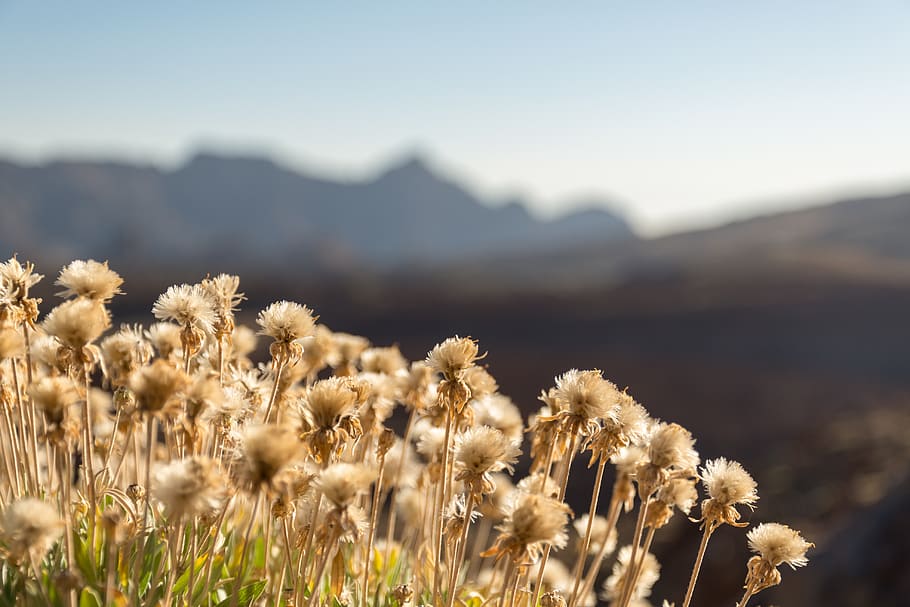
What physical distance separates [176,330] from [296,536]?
81cm

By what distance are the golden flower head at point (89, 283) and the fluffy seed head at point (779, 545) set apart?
188cm

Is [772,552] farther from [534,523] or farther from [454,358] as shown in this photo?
[454,358]

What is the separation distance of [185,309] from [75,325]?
1.09 feet

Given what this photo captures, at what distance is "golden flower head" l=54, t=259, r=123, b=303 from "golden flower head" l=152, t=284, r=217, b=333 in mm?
133

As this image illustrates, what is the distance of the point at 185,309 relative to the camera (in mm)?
1894

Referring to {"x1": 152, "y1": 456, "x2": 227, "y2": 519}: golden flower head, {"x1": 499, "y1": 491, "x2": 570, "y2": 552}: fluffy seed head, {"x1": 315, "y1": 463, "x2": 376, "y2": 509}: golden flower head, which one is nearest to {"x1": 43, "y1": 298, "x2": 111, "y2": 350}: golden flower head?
{"x1": 152, "y1": 456, "x2": 227, "y2": 519}: golden flower head

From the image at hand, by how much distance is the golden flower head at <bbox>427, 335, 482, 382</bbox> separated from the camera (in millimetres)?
1868

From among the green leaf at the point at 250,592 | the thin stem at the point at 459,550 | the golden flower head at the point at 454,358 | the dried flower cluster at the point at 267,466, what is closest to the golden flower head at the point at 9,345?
the dried flower cluster at the point at 267,466

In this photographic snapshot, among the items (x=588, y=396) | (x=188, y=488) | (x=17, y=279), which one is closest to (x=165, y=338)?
(x=17, y=279)

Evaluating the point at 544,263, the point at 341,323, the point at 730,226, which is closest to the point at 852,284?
the point at 341,323

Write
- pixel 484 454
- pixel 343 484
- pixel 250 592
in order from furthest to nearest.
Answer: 1. pixel 250 592
2. pixel 484 454
3. pixel 343 484

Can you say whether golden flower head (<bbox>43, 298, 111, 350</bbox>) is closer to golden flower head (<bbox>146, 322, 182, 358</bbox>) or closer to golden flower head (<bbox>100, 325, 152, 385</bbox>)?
golden flower head (<bbox>100, 325, 152, 385</bbox>)

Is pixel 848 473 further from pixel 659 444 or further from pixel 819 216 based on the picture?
pixel 819 216

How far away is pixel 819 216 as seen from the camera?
133 meters
